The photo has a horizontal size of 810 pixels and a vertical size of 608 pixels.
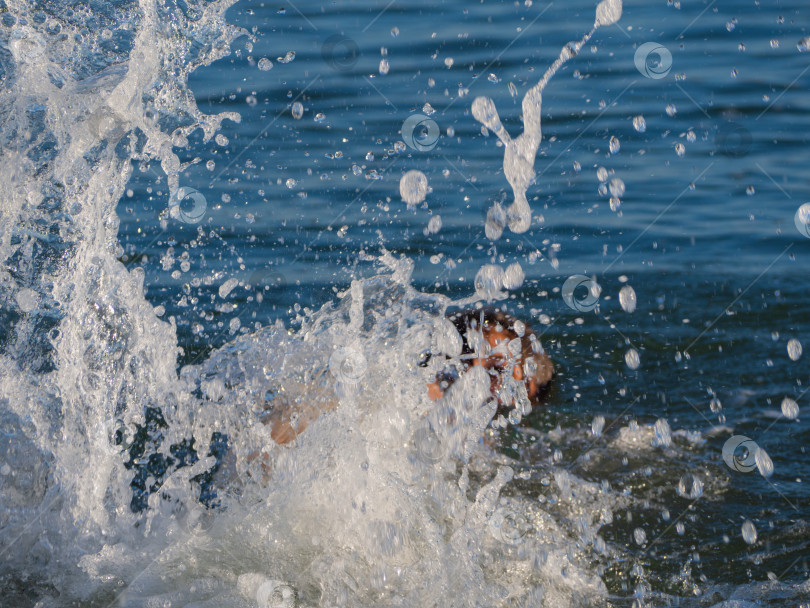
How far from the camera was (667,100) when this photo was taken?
7.84 m

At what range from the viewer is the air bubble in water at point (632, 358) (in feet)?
15.9

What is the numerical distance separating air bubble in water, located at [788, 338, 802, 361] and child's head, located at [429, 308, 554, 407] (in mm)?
1265

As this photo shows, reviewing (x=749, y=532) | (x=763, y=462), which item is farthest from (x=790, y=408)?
(x=749, y=532)

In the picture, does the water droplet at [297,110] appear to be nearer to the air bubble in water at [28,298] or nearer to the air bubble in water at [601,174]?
the air bubble in water at [601,174]

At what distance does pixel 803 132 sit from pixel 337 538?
5407mm

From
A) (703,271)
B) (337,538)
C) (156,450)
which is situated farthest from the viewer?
(703,271)

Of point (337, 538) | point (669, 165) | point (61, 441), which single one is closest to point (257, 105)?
point (669, 165)

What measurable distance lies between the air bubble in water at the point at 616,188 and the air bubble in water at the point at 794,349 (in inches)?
72.5

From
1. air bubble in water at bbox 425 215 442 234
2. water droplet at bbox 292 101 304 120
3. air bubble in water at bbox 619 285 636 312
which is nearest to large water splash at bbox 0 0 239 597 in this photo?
air bubble in water at bbox 425 215 442 234

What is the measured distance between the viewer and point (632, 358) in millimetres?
4883

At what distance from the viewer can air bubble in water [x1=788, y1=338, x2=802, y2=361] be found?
15.8 feet

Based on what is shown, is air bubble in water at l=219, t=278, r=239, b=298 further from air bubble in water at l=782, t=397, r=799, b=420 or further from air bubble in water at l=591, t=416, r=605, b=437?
air bubble in water at l=782, t=397, r=799, b=420

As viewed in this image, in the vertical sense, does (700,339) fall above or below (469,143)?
below

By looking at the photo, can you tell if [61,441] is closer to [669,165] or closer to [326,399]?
[326,399]
